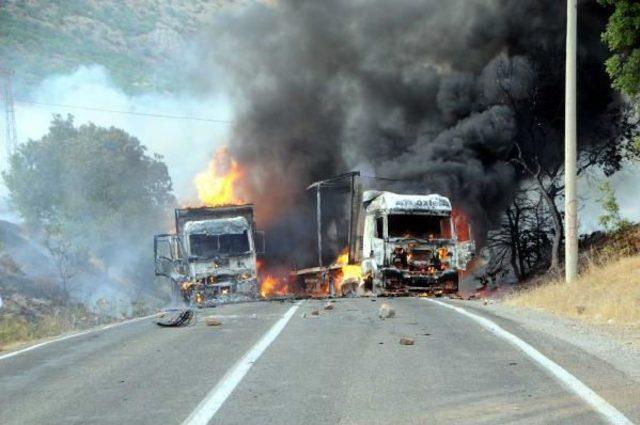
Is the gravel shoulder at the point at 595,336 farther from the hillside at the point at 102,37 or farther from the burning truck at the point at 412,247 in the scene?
the hillside at the point at 102,37

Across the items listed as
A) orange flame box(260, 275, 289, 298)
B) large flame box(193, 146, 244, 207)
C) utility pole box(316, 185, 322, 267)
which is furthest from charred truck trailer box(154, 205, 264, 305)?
large flame box(193, 146, 244, 207)

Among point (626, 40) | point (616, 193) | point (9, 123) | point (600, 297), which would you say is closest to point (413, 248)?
point (626, 40)

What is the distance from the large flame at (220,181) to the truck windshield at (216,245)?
11009mm

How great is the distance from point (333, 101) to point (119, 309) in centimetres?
1320

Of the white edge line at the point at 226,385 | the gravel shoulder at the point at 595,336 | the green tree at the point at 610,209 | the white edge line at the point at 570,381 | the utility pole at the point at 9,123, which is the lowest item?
the gravel shoulder at the point at 595,336

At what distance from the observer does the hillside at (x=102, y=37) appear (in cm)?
6756

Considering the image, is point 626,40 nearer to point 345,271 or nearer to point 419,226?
point 419,226

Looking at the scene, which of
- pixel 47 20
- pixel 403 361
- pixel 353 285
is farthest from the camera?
pixel 47 20

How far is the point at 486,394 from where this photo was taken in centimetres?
658

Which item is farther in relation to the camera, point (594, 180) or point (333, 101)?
point (333, 101)

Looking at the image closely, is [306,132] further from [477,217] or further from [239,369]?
[239,369]

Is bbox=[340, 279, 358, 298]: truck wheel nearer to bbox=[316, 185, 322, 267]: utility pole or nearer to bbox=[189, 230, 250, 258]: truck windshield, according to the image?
bbox=[316, 185, 322, 267]: utility pole

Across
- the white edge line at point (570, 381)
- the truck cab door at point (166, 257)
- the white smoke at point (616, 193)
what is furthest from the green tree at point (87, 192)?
the white edge line at point (570, 381)

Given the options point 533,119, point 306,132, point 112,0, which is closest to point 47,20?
point 112,0
